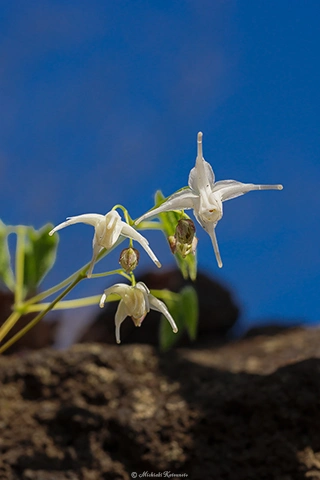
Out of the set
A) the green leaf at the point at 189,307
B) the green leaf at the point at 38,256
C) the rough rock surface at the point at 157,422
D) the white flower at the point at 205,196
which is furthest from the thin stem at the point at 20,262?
the white flower at the point at 205,196

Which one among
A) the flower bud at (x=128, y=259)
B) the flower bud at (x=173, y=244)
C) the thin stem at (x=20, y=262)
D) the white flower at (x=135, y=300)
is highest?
the thin stem at (x=20, y=262)

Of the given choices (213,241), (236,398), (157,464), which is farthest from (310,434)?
(213,241)

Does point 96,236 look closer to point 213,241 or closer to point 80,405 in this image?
point 213,241

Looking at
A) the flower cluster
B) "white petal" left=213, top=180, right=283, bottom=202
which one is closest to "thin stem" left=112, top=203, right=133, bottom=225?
the flower cluster

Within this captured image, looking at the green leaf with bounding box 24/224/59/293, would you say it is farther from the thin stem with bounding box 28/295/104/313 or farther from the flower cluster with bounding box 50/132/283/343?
the flower cluster with bounding box 50/132/283/343

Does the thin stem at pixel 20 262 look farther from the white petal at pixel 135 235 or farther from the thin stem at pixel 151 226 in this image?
the white petal at pixel 135 235

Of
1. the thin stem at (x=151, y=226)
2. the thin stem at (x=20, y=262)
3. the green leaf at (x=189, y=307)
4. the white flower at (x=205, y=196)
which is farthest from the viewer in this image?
the green leaf at (x=189, y=307)

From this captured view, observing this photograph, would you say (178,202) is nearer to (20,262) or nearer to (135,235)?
(135,235)
